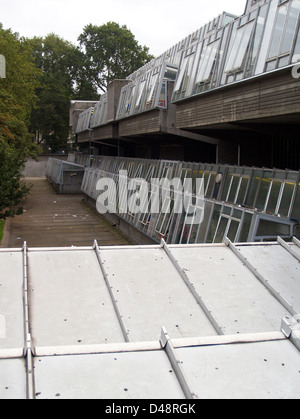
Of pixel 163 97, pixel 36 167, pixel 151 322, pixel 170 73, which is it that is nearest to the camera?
pixel 151 322

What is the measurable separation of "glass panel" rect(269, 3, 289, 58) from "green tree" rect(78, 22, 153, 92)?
160 ft

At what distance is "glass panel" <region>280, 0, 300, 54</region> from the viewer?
39.2 ft

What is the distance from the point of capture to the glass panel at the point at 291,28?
11938 mm

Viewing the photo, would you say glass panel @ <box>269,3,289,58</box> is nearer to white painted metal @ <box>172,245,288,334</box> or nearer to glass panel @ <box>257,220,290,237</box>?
glass panel @ <box>257,220,290,237</box>

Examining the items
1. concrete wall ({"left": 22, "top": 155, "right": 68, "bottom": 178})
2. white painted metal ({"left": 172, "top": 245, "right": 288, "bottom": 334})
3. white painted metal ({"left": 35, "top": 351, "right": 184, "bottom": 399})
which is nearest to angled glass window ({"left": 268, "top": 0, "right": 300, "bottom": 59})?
white painted metal ({"left": 172, "top": 245, "right": 288, "bottom": 334})

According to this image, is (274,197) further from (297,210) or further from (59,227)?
(59,227)

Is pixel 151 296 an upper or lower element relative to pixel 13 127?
lower

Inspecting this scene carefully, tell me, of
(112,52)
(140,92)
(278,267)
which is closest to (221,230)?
(278,267)

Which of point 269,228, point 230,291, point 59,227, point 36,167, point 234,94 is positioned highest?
Answer: point 234,94

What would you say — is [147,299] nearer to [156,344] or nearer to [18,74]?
[156,344]

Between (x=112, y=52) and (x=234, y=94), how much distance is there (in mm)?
48871

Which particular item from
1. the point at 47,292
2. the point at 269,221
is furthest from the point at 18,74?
the point at 47,292

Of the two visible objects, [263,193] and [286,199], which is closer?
[286,199]

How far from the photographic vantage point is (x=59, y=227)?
957 inches
